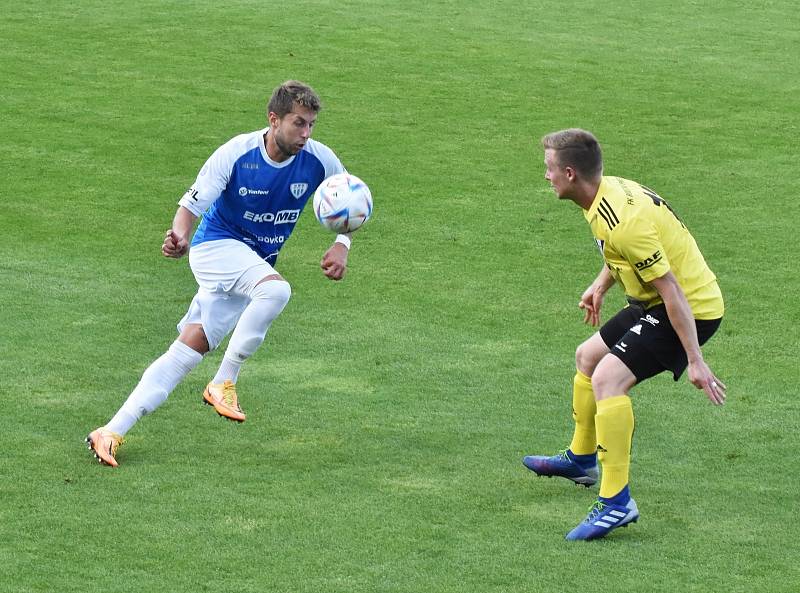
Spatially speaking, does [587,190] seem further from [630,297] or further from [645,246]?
[630,297]

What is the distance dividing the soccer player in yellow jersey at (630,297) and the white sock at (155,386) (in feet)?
7.91

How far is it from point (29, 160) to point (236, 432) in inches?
304

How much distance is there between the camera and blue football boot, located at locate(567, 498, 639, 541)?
6523mm

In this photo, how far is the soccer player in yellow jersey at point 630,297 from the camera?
6421mm

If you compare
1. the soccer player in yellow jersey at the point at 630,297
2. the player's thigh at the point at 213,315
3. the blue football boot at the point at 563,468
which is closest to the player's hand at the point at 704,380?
the soccer player in yellow jersey at the point at 630,297

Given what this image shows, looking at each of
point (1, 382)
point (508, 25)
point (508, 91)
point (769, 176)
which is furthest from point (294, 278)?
point (508, 25)

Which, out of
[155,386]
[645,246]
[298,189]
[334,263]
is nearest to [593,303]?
[645,246]

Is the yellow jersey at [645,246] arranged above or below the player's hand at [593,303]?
above

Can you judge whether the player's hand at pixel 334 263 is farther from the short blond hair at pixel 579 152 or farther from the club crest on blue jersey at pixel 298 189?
the short blond hair at pixel 579 152

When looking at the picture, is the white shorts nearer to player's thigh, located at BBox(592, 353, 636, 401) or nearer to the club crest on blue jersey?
the club crest on blue jersey

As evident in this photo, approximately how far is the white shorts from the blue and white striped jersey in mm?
141

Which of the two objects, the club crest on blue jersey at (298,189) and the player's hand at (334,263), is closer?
the player's hand at (334,263)

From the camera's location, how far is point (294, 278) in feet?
37.6

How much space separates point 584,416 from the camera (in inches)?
291
